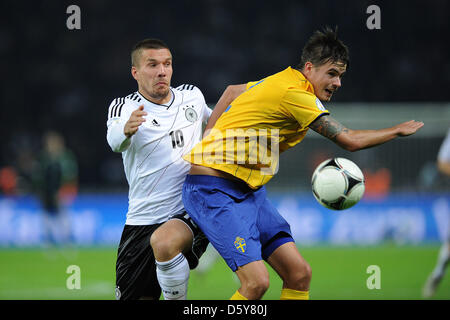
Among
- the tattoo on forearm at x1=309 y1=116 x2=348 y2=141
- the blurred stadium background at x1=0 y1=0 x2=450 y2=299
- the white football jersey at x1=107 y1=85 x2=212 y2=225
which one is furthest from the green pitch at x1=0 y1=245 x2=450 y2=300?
the tattoo on forearm at x1=309 y1=116 x2=348 y2=141

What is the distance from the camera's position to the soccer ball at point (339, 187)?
15.3 ft

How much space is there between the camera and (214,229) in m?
4.44

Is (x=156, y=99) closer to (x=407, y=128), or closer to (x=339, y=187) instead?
(x=339, y=187)

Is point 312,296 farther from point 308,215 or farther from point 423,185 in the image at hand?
point 423,185

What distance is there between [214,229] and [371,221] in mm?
9191

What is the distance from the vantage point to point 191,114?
16.8 ft

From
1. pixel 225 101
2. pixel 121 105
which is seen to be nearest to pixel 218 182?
pixel 225 101

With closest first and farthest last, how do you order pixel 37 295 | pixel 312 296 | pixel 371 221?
pixel 312 296, pixel 37 295, pixel 371 221

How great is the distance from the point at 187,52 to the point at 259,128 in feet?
46.9

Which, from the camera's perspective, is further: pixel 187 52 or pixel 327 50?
pixel 187 52

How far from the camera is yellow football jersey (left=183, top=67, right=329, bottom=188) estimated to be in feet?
14.8
